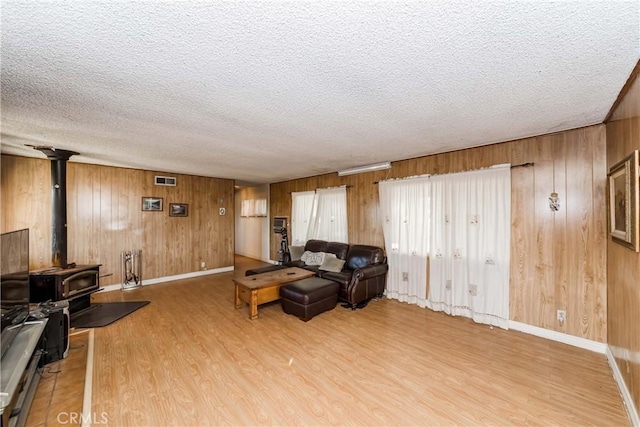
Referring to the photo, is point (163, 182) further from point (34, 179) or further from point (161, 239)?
point (34, 179)

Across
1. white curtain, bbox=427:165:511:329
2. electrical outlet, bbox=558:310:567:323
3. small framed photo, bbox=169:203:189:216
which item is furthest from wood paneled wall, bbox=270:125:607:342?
small framed photo, bbox=169:203:189:216

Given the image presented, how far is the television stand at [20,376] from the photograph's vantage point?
1.48m

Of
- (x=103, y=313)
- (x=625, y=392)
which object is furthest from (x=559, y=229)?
(x=103, y=313)

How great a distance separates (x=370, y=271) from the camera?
13.7ft

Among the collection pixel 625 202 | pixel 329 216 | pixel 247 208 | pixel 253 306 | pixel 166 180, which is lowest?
pixel 253 306

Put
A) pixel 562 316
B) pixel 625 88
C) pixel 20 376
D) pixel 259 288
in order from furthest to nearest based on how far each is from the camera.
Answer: pixel 259 288 < pixel 562 316 < pixel 625 88 < pixel 20 376

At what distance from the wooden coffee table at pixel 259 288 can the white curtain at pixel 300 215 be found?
6.82 ft

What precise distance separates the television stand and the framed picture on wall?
4028 mm

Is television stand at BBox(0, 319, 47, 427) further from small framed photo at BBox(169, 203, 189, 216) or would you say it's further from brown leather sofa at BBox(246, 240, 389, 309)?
small framed photo at BBox(169, 203, 189, 216)

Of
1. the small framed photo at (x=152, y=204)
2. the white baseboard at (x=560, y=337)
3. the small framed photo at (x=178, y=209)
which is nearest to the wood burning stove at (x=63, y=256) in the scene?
the small framed photo at (x=152, y=204)

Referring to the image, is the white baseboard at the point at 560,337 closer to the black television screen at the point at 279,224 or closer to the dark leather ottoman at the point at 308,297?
the dark leather ottoman at the point at 308,297

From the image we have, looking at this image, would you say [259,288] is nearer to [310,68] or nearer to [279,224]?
[310,68]

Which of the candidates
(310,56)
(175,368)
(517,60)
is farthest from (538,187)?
(175,368)

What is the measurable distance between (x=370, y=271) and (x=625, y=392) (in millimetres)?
2733
